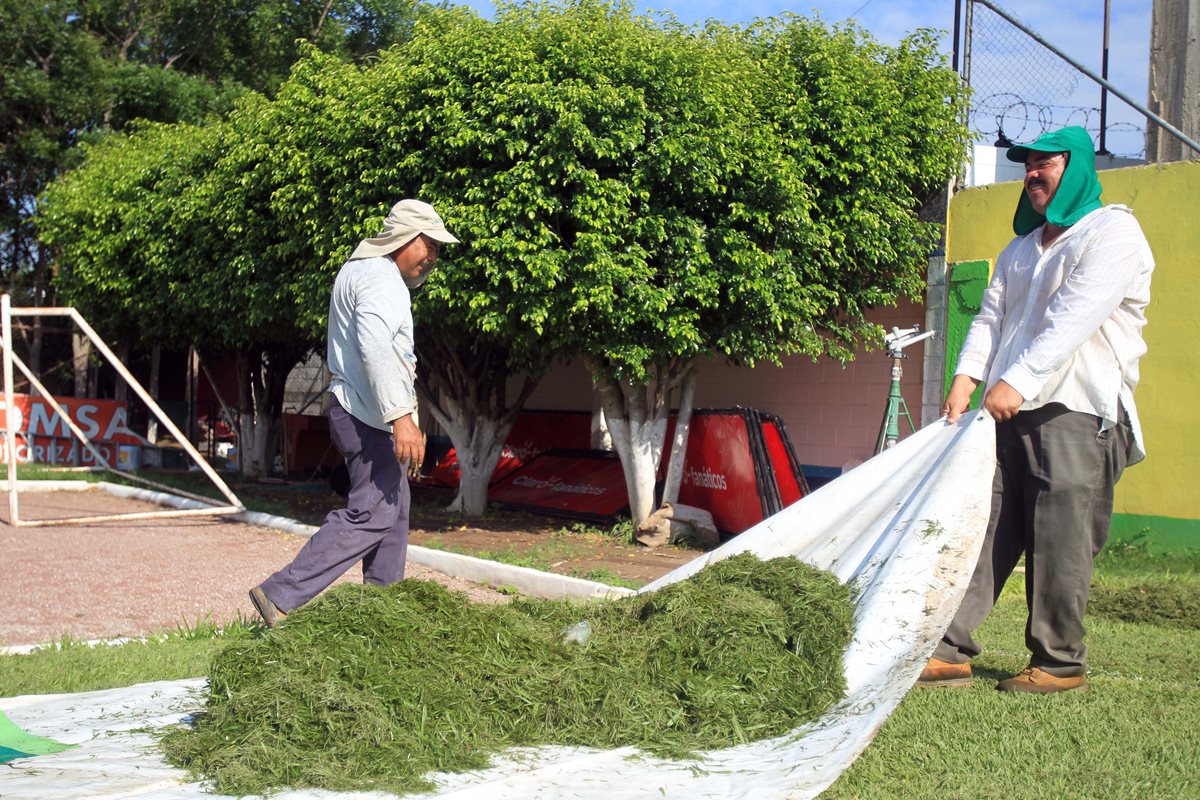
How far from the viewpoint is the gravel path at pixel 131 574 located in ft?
21.0

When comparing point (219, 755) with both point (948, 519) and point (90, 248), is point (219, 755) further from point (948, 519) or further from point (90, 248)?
point (90, 248)

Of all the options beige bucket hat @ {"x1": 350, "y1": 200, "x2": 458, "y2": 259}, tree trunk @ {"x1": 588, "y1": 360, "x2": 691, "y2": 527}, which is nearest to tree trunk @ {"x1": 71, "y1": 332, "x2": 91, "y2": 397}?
tree trunk @ {"x1": 588, "y1": 360, "x2": 691, "y2": 527}

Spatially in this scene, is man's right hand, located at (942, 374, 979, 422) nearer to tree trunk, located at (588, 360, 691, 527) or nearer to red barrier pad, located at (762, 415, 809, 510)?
red barrier pad, located at (762, 415, 809, 510)

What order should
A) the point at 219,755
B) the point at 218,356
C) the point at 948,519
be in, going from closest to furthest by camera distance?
the point at 219,755 < the point at 948,519 < the point at 218,356

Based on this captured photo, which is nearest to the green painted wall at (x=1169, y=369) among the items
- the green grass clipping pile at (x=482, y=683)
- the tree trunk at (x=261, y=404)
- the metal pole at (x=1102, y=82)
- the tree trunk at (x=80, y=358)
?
the metal pole at (x=1102, y=82)

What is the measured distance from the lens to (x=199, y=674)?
4.69m

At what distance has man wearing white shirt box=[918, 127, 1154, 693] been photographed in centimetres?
407

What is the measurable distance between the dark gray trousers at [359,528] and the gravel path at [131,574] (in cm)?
183

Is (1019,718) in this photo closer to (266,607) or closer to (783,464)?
(266,607)

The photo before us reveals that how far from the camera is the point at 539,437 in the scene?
596 inches

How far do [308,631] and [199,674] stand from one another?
159cm

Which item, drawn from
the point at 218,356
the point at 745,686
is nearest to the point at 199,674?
the point at 745,686

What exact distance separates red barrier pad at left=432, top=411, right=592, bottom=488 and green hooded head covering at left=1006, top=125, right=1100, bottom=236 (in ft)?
33.6

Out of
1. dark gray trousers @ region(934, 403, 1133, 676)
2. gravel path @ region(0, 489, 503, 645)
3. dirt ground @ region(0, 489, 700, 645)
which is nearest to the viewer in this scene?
dark gray trousers @ region(934, 403, 1133, 676)
